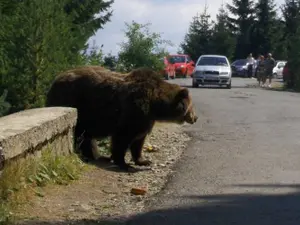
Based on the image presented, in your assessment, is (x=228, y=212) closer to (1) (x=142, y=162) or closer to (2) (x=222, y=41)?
(1) (x=142, y=162)

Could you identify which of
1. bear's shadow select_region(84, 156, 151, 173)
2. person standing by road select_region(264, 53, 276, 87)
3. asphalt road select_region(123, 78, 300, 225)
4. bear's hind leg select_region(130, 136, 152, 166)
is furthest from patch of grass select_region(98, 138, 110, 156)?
person standing by road select_region(264, 53, 276, 87)

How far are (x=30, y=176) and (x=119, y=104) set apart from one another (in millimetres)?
3264

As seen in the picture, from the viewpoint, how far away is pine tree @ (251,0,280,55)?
81.7 meters

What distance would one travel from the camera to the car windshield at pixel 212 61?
3847cm

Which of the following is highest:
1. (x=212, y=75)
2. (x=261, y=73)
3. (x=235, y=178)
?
(x=235, y=178)

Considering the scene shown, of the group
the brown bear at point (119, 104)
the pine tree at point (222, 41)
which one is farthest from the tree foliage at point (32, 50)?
the pine tree at point (222, 41)

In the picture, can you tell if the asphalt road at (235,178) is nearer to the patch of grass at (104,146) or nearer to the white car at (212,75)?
the patch of grass at (104,146)

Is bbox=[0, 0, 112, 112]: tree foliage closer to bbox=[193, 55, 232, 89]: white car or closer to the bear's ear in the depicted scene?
the bear's ear

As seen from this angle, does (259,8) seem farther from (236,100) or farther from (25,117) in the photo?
(25,117)

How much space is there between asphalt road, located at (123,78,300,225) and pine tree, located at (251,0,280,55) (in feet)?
209

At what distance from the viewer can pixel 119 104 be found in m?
11.6

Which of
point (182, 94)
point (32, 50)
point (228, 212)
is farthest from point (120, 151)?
point (228, 212)

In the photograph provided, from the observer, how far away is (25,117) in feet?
32.0

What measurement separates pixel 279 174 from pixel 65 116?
3152mm
